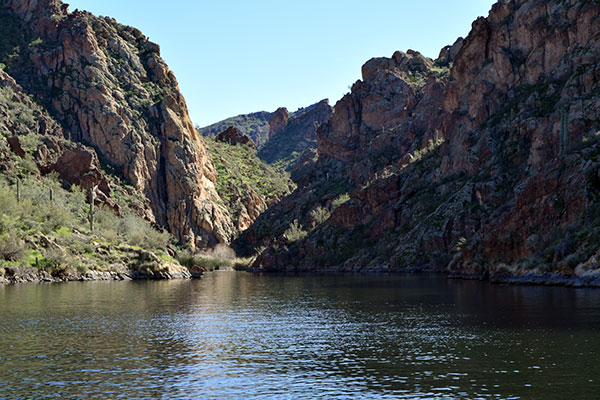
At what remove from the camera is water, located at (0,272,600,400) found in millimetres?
23750

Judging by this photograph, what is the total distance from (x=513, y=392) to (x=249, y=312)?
32.4 meters

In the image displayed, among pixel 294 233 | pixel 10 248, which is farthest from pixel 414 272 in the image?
pixel 10 248

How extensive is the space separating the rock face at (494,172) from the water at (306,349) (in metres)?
25.1

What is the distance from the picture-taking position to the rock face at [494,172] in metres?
81.9

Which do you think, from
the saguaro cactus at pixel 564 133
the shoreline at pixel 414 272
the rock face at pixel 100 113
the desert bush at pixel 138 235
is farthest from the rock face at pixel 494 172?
the desert bush at pixel 138 235

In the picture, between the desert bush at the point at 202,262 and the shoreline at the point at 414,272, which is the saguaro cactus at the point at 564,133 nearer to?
the shoreline at the point at 414,272

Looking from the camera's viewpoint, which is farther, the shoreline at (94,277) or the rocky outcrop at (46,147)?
the rocky outcrop at (46,147)

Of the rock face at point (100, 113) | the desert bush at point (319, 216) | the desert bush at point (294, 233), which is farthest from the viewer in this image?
the desert bush at point (319, 216)

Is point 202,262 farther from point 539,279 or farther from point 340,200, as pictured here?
point 539,279

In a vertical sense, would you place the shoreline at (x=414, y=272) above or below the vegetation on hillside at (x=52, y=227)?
below

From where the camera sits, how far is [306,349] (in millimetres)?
33156

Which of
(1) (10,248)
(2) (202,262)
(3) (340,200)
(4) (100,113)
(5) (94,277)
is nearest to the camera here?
(1) (10,248)

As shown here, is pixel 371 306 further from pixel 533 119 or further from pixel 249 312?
pixel 533 119

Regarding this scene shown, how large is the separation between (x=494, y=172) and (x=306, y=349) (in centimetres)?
10024
